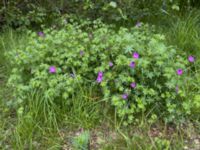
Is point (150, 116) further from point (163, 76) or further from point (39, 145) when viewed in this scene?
point (39, 145)

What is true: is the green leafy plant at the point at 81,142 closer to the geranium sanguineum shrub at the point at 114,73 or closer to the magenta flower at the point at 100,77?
the geranium sanguineum shrub at the point at 114,73

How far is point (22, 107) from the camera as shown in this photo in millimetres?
2463

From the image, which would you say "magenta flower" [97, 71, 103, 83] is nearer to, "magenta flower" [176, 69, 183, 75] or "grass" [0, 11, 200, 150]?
"grass" [0, 11, 200, 150]

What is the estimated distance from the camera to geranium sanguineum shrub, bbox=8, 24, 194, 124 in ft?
8.05

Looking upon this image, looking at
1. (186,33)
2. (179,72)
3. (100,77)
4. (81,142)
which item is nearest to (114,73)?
(100,77)

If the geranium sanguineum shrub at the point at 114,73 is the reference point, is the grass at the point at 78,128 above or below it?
below

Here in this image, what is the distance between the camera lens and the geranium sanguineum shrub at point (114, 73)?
245 cm

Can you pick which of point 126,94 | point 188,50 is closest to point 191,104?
point 126,94

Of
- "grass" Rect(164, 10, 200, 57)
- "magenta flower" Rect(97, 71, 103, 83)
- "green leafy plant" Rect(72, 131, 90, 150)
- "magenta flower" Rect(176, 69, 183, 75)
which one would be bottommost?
"green leafy plant" Rect(72, 131, 90, 150)

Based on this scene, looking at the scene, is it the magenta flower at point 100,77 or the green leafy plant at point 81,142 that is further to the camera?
the magenta flower at point 100,77

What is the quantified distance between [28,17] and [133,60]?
84.7 inches

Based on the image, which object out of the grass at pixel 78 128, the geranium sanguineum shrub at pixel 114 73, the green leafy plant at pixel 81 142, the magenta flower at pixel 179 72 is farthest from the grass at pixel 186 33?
the green leafy plant at pixel 81 142

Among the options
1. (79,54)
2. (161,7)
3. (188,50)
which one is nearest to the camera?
(79,54)

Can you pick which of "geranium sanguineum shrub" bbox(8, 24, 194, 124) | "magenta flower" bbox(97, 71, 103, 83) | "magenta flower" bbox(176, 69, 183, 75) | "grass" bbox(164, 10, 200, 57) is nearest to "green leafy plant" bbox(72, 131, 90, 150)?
"geranium sanguineum shrub" bbox(8, 24, 194, 124)
